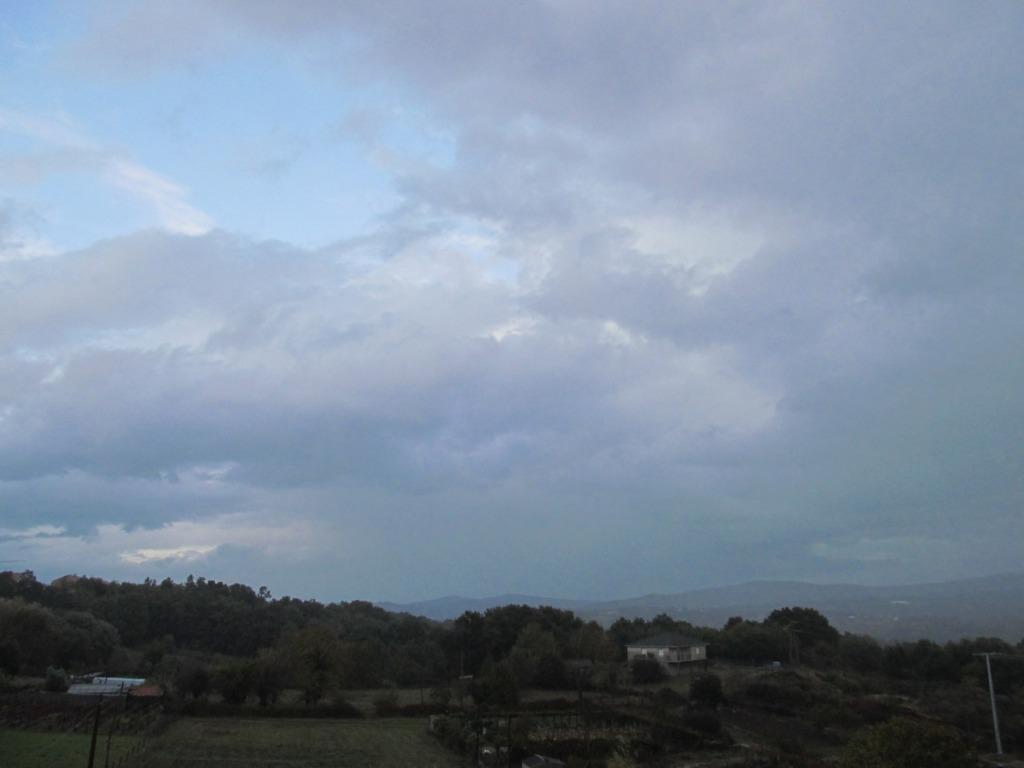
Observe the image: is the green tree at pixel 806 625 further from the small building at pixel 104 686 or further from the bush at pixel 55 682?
the bush at pixel 55 682

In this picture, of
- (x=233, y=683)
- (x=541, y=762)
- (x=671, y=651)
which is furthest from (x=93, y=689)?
(x=671, y=651)

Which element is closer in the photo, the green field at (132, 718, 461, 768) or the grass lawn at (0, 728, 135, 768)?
the grass lawn at (0, 728, 135, 768)

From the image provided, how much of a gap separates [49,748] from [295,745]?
868 cm

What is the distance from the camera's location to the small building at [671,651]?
55719 mm

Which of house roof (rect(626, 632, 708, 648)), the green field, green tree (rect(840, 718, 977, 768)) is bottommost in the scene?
the green field

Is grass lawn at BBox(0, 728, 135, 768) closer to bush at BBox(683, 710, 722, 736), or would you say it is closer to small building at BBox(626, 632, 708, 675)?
bush at BBox(683, 710, 722, 736)

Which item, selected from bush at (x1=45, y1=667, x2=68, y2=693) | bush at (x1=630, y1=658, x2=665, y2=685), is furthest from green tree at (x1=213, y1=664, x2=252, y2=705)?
bush at (x1=630, y1=658, x2=665, y2=685)

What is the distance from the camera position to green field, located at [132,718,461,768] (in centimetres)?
2642

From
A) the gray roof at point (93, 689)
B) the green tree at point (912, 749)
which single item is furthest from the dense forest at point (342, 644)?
the green tree at point (912, 749)

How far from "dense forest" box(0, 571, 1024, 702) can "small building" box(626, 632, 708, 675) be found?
74.2 inches

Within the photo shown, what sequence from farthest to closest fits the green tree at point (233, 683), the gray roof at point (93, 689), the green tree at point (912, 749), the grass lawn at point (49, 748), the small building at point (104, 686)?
the gray roof at point (93, 689)
the small building at point (104, 686)
the green tree at point (233, 683)
the grass lawn at point (49, 748)
the green tree at point (912, 749)

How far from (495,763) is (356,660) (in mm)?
28494

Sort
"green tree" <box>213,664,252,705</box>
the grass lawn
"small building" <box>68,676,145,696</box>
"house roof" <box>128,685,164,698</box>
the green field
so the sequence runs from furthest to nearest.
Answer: "small building" <box>68,676,145,696</box>
"house roof" <box>128,685,164,698</box>
"green tree" <box>213,664,252,705</box>
the green field
the grass lawn

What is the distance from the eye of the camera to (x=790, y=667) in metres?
51.5
